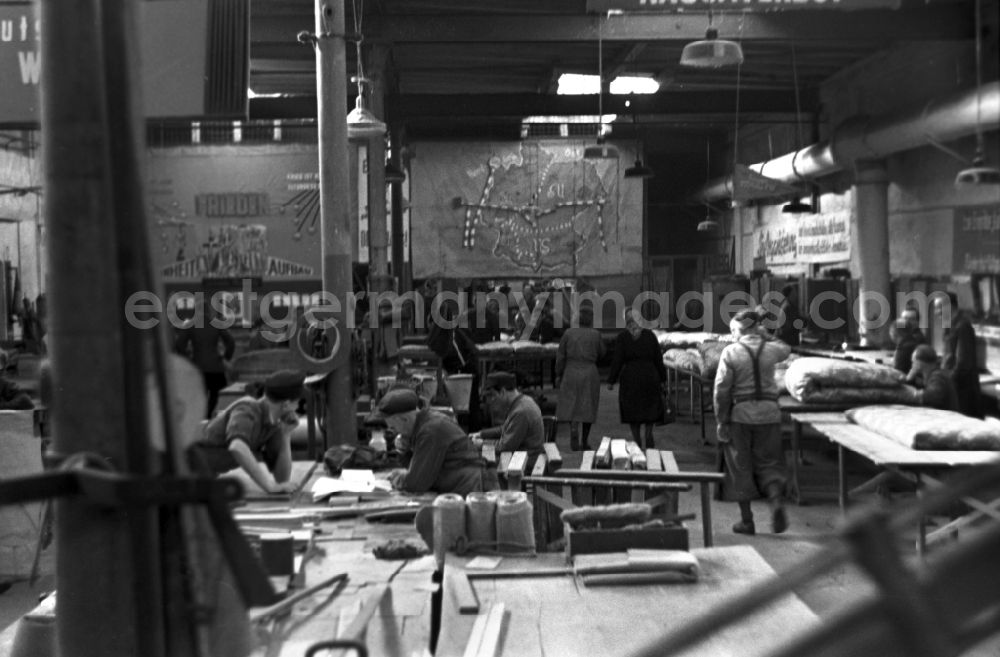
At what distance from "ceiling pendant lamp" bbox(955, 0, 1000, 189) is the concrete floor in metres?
2.23

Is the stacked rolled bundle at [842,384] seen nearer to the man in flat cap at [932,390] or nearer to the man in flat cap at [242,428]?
the man in flat cap at [932,390]

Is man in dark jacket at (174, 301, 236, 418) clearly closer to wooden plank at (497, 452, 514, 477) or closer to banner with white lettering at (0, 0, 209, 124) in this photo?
banner with white lettering at (0, 0, 209, 124)

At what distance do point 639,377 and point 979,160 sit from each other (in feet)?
34.5

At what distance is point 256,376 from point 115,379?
2.13 ft

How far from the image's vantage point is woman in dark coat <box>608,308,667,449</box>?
12555mm

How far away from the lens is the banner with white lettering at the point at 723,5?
7301 mm

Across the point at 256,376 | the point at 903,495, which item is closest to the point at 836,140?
the point at 256,376

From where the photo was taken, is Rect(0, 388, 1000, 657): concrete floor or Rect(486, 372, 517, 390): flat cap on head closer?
Rect(0, 388, 1000, 657): concrete floor

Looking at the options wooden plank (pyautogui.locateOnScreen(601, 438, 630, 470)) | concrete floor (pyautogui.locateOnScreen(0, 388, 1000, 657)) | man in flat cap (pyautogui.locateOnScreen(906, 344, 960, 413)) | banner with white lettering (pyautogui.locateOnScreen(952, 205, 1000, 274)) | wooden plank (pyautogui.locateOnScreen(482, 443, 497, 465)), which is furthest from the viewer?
wooden plank (pyautogui.locateOnScreen(601, 438, 630, 470))

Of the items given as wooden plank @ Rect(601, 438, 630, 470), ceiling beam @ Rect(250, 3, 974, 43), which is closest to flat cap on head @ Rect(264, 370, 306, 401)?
wooden plank @ Rect(601, 438, 630, 470)

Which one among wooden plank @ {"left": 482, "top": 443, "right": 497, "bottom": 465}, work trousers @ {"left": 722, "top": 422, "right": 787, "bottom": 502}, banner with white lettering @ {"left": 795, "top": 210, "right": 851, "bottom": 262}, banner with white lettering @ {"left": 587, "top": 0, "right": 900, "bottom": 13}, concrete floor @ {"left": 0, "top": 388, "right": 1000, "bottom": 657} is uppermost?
banner with white lettering @ {"left": 587, "top": 0, "right": 900, "bottom": 13}

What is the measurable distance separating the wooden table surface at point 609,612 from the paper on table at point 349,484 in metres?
1.41

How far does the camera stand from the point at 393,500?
20.5 ft

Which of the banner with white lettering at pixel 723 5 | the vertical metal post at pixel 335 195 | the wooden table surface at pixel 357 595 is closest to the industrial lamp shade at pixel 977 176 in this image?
the wooden table surface at pixel 357 595
